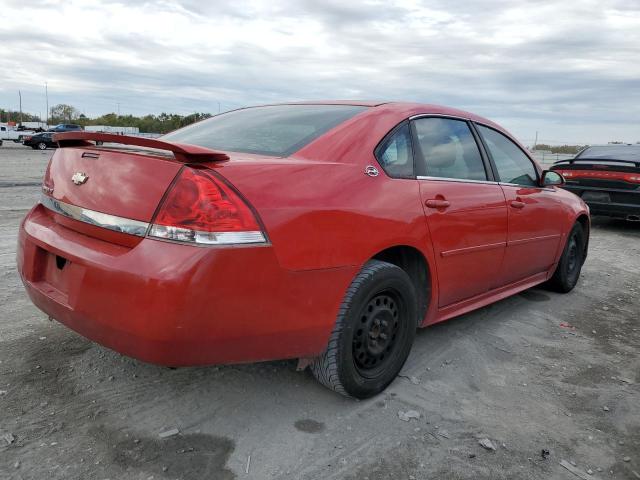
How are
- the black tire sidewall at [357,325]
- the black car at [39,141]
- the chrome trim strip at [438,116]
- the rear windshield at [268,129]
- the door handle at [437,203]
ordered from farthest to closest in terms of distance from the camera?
the black car at [39,141], the chrome trim strip at [438,116], the door handle at [437,203], the rear windshield at [268,129], the black tire sidewall at [357,325]

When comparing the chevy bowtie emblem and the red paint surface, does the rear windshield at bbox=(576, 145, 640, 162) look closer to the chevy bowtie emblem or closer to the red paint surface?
the red paint surface

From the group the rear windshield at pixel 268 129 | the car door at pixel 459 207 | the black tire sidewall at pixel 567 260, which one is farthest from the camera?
the black tire sidewall at pixel 567 260

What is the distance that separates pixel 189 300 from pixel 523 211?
9.30ft

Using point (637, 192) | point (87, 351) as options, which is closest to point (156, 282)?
point (87, 351)

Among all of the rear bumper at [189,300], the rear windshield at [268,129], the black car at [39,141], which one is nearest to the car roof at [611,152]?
the rear windshield at [268,129]

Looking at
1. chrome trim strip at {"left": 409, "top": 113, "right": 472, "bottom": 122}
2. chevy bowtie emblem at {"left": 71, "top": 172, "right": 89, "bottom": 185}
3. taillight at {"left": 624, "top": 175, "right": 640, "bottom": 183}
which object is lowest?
taillight at {"left": 624, "top": 175, "right": 640, "bottom": 183}

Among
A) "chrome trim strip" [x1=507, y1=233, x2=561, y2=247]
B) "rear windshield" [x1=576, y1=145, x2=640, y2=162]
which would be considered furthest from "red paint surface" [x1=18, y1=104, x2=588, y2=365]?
"rear windshield" [x1=576, y1=145, x2=640, y2=162]

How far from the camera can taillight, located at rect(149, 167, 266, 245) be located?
2.05m

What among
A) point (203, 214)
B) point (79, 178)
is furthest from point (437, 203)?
point (79, 178)

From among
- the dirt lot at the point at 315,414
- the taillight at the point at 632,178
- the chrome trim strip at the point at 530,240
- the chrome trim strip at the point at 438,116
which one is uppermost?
the chrome trim strip at the point at 438,116

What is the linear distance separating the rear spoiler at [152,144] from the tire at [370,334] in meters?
0.91

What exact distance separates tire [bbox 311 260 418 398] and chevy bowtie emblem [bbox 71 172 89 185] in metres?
1.33

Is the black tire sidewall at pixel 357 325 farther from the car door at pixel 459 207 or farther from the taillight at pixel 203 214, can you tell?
the taillight at pixel 203 214

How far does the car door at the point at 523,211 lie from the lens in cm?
386
